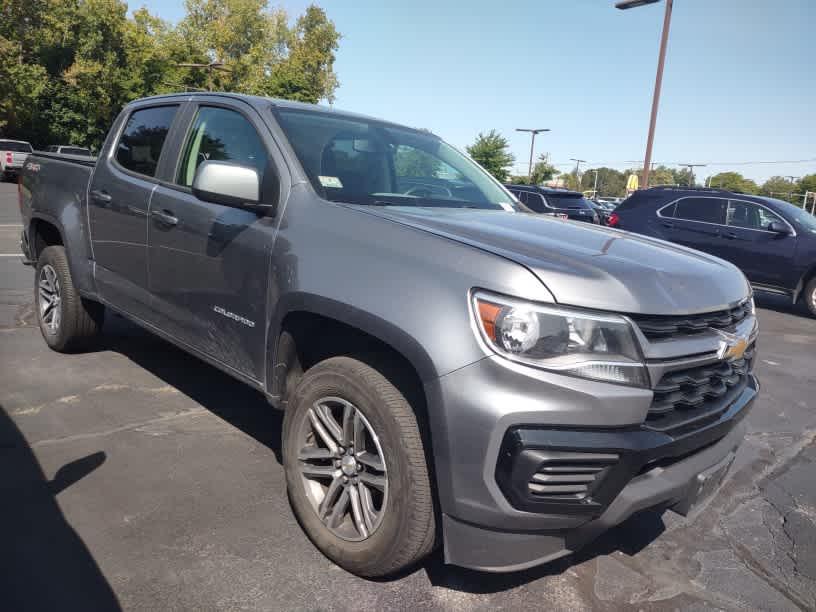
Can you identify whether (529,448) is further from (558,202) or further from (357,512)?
(558,202)

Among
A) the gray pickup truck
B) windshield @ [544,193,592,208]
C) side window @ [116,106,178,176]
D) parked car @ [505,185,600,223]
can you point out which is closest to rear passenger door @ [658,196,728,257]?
parked car @ [505,185,600,223]

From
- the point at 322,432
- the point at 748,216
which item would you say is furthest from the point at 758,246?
the point at 322,432

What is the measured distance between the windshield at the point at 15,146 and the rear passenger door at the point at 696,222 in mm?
29326

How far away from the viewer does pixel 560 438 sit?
74.7 inches

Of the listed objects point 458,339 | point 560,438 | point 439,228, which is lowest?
point 560,438

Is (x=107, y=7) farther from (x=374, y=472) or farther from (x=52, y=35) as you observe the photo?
(x=374, y=472)

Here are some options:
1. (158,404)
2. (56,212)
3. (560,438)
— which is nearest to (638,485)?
(560,438)

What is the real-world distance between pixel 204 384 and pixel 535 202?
1175 centimetres

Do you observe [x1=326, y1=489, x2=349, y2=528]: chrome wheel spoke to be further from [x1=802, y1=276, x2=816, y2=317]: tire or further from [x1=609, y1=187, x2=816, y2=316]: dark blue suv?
[x1=802, y1=276, x2=816, y2=317]: tire

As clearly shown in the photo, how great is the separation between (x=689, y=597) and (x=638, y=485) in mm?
802

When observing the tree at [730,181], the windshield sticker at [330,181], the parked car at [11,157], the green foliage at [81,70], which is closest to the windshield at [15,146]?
the parked car at [11,157]

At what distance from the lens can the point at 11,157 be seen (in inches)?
1118

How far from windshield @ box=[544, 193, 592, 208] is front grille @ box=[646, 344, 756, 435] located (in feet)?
42.3

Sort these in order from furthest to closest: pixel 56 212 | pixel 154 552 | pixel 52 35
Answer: pixel 52 35, pixel 56 212, pixel 154 552
